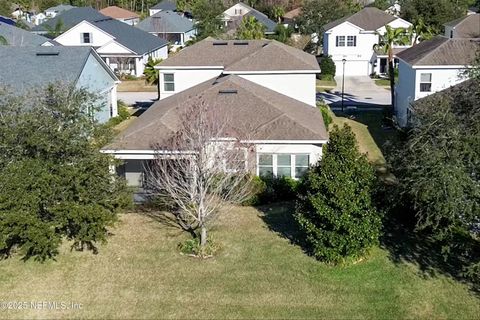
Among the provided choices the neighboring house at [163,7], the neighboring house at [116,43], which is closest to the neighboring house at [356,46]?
the neighboring house at [116,43]

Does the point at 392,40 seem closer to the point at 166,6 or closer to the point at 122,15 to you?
the point at 122,15

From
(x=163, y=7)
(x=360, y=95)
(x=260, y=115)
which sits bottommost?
(x=260, y=115)

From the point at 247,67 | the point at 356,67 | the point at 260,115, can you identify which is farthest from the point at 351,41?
the point at 260,115

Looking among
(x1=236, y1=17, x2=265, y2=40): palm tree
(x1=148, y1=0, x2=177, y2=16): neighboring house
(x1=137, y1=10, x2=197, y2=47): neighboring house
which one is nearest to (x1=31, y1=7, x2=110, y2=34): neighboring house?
(x1=137, y1=10, x2=197, y2=47): neighboring house

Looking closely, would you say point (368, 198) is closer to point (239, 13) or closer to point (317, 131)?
point (317, 131)

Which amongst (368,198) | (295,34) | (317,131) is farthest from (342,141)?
(295,34)
